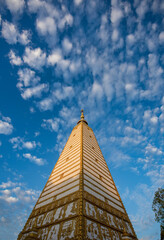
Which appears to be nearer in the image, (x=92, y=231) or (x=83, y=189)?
(x=92, y=231)

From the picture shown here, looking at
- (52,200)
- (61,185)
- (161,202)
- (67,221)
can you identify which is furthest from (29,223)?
(161,202)

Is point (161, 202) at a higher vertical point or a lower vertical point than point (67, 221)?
higher

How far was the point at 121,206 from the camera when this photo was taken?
1029cm

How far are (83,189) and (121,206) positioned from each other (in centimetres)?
442

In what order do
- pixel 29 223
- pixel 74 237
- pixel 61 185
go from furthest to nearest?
1. pixel 61 185
2. pixel 29 223
3. pixel 74 237

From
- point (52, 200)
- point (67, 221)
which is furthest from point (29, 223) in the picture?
point (67, 221)

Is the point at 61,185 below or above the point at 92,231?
above

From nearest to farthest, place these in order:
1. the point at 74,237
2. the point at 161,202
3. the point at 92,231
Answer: the point at 74,237 < the point at 92,231 < the point at 161,202

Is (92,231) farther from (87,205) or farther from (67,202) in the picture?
(67,202)

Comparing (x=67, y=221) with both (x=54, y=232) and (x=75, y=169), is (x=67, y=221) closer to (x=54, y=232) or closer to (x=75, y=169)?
(x=54, y=232)

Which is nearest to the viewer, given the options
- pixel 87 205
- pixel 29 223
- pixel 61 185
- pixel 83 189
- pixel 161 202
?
pixel 87 205

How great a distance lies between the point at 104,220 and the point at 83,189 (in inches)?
73.7

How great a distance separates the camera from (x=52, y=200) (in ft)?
30.0

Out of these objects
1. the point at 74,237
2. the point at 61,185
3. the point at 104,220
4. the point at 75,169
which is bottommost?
the point at 74,237
